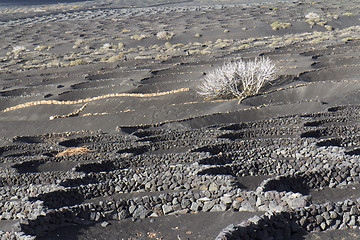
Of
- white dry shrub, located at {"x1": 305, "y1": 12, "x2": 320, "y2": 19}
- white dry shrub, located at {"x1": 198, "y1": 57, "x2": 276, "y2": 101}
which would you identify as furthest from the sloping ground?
white dry shrub, located at {"x1": 305, "y1": 12, "x2": 320, "y2": 19}

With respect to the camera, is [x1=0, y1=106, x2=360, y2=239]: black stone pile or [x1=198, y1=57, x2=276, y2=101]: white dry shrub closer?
[x1=0, y1=106, x2=360, y2=239]: black stone pile

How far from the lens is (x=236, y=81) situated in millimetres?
31797

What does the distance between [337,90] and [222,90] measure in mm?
6524

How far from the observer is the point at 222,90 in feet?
102

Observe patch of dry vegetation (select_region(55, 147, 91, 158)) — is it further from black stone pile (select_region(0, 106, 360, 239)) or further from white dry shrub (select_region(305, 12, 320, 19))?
white dry shrub (select_region(305, 12, 320, 19))

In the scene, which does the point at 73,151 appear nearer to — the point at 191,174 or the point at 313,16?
the point at 191,174

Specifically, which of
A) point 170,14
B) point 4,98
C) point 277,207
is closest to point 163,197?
point 277,207

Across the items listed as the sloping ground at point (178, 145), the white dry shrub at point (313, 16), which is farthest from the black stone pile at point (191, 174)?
the white dry shrub at point (313, 16)

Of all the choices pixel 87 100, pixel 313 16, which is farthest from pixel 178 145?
pixel 313 16

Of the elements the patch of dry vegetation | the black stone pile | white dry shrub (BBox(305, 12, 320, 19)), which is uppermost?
the black stone pile

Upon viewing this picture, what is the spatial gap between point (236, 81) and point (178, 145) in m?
12.5

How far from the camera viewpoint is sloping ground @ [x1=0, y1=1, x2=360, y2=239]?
36.9 ft

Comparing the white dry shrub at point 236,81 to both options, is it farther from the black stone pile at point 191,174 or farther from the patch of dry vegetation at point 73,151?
the patch of dry vegetation at point 73,151

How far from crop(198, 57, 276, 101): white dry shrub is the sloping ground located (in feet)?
3.02
